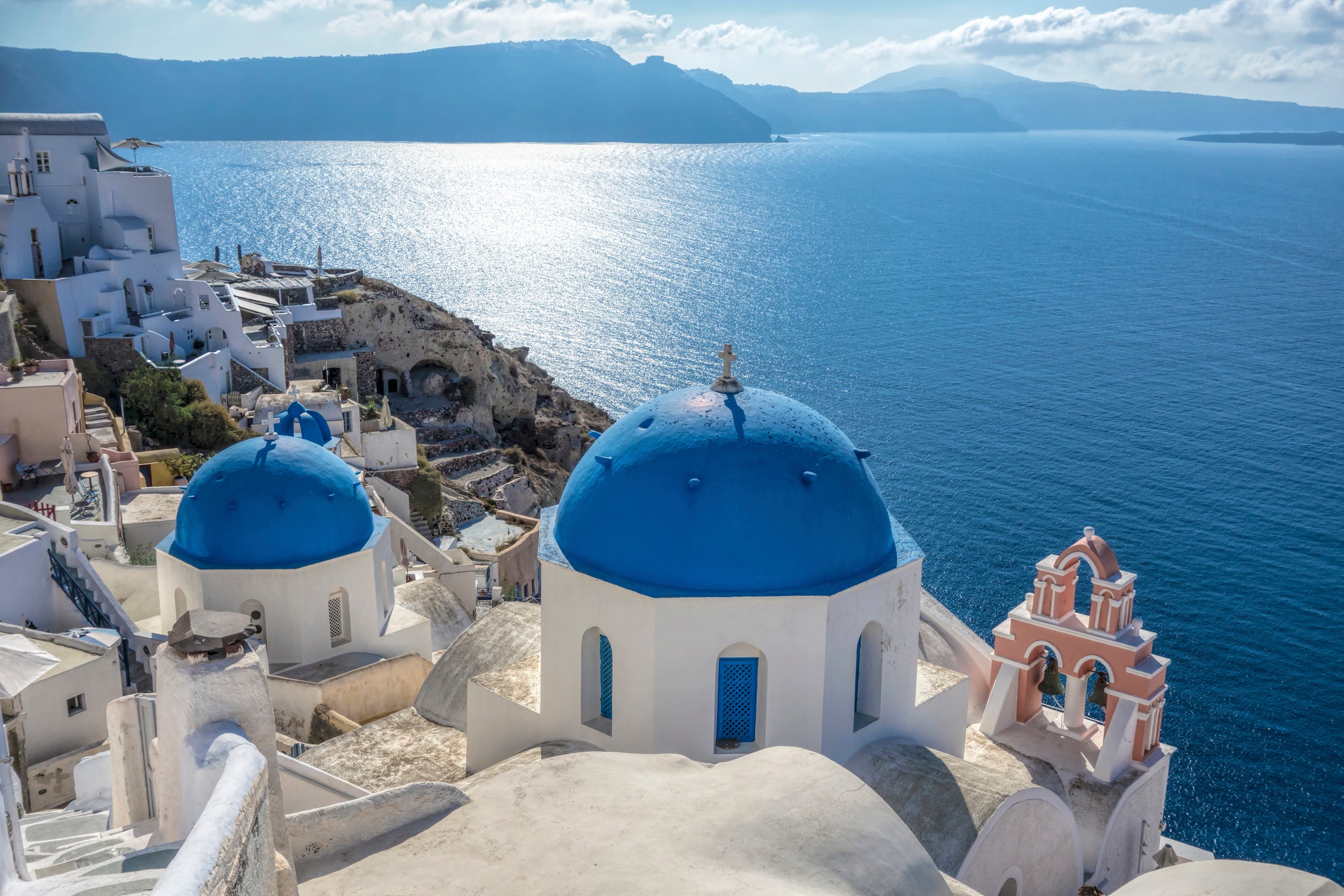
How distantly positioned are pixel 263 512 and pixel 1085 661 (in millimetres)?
13341

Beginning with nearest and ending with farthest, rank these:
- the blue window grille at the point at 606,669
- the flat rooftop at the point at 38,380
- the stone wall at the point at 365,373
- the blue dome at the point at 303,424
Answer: the blue window grille at the point at 606,669, the blue dome at the point at 303,424, the flat rooftop at the point at 38,380, the stone wall at the point at 365,373

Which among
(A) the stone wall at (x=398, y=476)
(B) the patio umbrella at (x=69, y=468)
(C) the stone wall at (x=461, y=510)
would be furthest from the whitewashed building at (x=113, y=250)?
(B) the patio umbrella at (x=69, y=468)

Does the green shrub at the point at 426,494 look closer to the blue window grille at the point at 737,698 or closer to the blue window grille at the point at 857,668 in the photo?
the blue window grille at the point at 857,668

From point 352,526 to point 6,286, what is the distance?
2717cm

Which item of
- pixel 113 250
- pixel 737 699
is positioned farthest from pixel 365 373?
pixel 737 699

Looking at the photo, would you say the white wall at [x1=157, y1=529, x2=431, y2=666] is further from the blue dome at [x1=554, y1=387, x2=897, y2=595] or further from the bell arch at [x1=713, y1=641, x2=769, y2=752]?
the bell arch at [x1=713, y1=641, x2=769, y2=752]

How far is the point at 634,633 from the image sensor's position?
13.9m

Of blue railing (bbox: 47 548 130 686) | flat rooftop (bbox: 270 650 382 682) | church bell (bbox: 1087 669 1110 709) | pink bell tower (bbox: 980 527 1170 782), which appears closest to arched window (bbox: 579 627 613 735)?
flat rooftop (bbox: 270 650 382 682)

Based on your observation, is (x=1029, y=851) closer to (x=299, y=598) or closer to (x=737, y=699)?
(x=737, y=699)

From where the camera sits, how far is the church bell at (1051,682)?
17.9 meters

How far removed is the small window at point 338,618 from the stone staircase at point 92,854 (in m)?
8.81

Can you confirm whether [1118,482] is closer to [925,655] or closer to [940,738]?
[925,655]

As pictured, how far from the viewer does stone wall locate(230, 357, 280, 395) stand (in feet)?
146

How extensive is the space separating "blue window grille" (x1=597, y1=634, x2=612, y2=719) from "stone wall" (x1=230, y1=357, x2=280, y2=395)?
3329 cm
